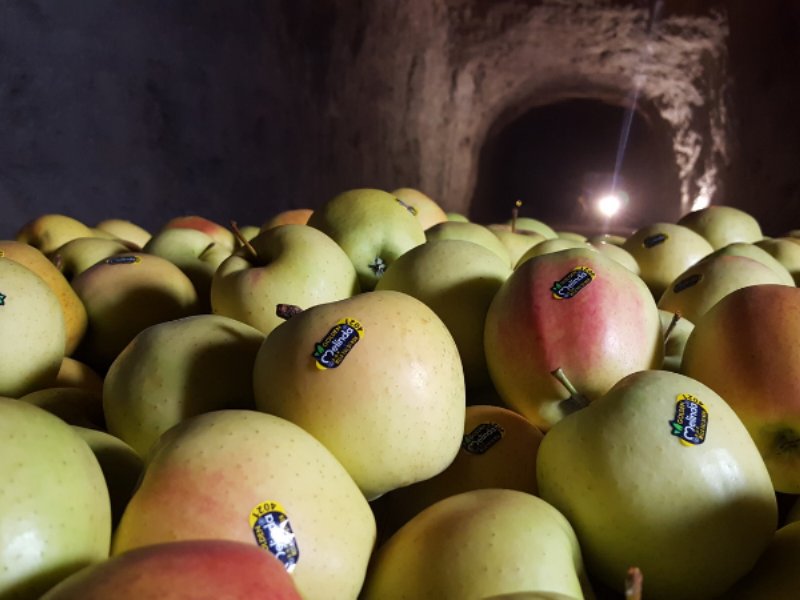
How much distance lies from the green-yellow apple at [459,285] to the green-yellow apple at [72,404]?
39cm

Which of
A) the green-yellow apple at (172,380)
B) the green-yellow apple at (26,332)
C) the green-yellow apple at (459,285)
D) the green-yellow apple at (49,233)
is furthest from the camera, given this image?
the green-yellow apple at (49,233)

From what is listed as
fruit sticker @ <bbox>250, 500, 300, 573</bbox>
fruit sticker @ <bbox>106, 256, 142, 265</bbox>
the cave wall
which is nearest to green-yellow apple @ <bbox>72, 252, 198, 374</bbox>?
fruit sticker @ <bbox>106, 256, 142, 265</bbox>

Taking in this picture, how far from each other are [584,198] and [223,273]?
6.97m

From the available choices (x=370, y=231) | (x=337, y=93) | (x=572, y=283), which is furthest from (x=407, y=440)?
(x=337, y=93)

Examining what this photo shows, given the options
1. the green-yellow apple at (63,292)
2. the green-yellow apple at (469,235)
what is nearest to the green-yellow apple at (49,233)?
the green-yellow apple at (63,292)

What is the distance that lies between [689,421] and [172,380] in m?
0.47

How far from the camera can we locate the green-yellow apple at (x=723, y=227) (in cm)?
163

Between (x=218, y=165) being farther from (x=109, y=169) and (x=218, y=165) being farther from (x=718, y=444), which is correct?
(x=718, y=444)

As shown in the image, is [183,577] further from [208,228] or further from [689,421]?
[208,228]

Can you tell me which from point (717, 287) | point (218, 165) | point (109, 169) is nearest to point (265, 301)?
point (717, 287)

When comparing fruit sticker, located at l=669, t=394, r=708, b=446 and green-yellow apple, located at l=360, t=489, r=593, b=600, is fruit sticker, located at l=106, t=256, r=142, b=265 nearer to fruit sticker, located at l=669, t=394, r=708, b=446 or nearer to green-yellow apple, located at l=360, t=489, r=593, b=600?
green-yellow apple, located at l=360, t=489, r=593, b=600

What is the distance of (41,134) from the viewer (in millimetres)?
2125

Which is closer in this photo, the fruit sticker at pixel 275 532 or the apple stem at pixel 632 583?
the apple stem at pixel 632 583

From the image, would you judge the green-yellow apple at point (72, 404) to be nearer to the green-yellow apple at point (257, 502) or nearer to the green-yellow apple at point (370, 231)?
the green-yellow apple at point (257, 502)
